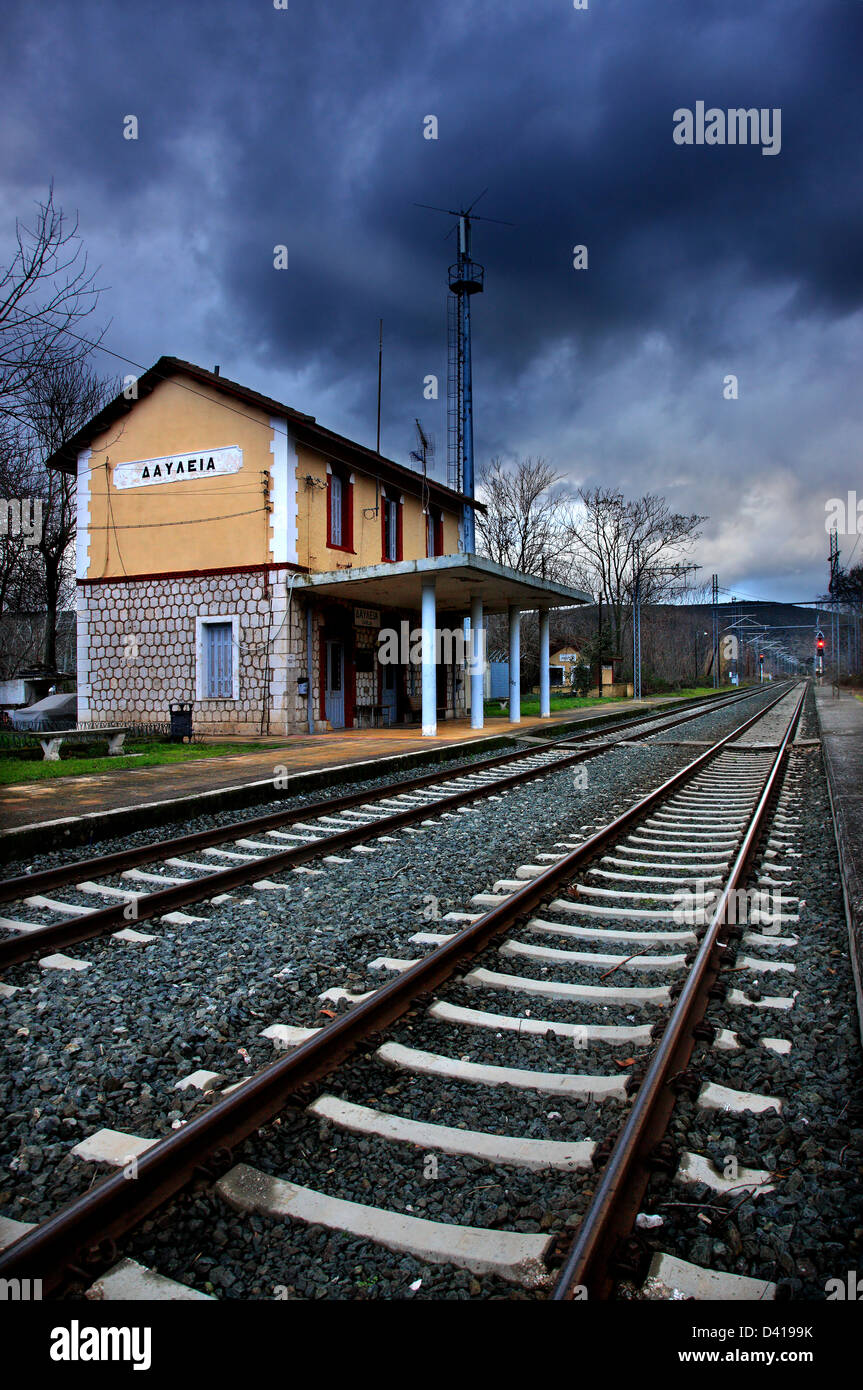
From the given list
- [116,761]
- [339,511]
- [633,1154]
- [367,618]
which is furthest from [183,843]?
[367,618]

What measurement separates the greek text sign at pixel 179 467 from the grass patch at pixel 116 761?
22.9 ft

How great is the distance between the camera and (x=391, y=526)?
2142 cm

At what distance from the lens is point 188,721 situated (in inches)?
630

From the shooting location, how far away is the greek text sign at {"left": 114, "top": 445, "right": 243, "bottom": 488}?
58.8ft

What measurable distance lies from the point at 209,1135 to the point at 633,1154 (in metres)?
1.33

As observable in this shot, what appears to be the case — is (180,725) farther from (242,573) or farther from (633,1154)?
(633,1154)

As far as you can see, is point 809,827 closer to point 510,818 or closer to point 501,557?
point 510,818

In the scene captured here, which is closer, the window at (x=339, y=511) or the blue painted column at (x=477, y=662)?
the blue painted column at (x=477, y=662)

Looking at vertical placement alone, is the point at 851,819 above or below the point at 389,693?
below

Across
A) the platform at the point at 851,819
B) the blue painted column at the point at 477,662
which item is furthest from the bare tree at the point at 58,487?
the platform at the point at 851,819

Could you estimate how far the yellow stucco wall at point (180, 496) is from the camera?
694 inches

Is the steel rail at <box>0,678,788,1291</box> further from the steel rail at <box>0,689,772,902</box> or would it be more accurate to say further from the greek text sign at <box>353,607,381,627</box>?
the greek text sign at <box>353,607,381,627</box>

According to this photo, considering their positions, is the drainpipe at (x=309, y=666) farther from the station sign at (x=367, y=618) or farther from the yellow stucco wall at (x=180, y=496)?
the station sign at (x=367, y=618)
